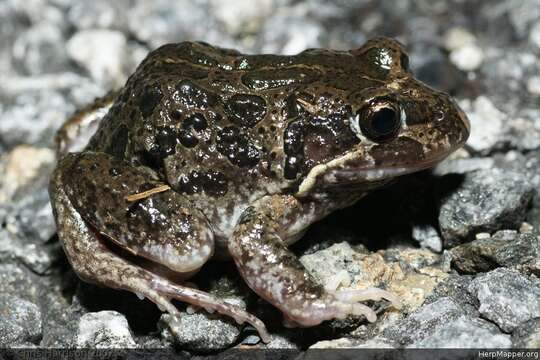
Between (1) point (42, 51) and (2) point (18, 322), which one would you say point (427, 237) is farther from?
(1) point (42, 51)

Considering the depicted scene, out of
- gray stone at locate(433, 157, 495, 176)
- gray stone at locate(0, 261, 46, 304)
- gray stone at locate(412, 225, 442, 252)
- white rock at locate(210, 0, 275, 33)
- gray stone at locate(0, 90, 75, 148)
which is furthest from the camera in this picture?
white rock at locate(210, 0, 275, 33)

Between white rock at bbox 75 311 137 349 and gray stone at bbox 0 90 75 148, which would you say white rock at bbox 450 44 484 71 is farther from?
white rock at bbox 75 311 137 349

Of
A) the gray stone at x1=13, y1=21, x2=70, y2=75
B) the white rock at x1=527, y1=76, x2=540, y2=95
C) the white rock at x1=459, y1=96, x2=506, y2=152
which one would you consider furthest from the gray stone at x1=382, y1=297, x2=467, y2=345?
the gray stone at x1=13, y1=21, x2=70, y2=75

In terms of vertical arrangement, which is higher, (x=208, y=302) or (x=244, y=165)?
(x=244, y=165)

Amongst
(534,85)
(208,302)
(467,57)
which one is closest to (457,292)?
(208,302)

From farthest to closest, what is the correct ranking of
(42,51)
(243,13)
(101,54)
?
(243,13) → (42,51) → (101,54)

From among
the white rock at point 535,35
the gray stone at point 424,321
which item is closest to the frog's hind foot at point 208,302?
the gray stone at point 424,321

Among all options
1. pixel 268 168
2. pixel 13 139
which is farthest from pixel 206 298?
pixel 13 139
